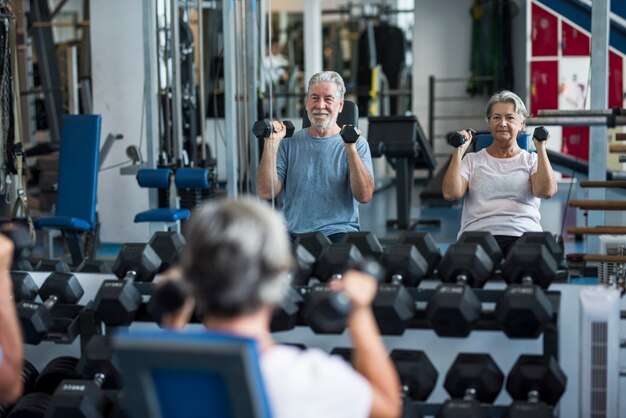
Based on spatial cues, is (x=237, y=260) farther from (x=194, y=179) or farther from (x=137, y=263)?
(x=194, y=179)

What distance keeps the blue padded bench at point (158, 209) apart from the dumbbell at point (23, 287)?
221 cm

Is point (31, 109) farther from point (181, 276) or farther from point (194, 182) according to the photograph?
point (181, 276)

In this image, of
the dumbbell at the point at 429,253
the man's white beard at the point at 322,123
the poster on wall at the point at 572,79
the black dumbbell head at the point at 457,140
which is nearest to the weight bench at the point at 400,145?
the poster on wall at the point at 572,79

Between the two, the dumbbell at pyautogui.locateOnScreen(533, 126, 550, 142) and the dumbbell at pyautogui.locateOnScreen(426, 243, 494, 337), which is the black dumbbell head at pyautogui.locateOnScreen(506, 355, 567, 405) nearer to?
the dumbbell at pyautogui.locateOnScreen(426, 243, 494, 337)

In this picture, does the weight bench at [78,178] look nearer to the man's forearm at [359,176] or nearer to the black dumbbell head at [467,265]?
the man's forearm at [359,176]

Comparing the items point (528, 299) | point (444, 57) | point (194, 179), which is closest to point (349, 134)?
point (528, 299)

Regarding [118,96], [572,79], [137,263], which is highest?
[572,79]

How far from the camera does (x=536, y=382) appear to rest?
94.9 inches

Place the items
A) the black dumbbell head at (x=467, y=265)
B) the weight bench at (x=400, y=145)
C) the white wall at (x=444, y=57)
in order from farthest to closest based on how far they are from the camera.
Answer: the white wall at (x=444, y=57) → the weight bench at (x=400, y=145) → the black dumbbell head at (x=467, y=265)

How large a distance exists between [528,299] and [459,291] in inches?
6.8

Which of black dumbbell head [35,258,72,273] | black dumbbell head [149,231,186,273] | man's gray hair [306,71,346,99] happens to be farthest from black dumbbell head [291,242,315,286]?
man's gray hair [306,71,346,99]

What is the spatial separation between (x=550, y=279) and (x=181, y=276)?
1.39 metres

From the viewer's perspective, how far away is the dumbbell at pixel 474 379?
2.46 metres

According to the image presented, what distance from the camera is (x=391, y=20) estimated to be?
1112 cm
